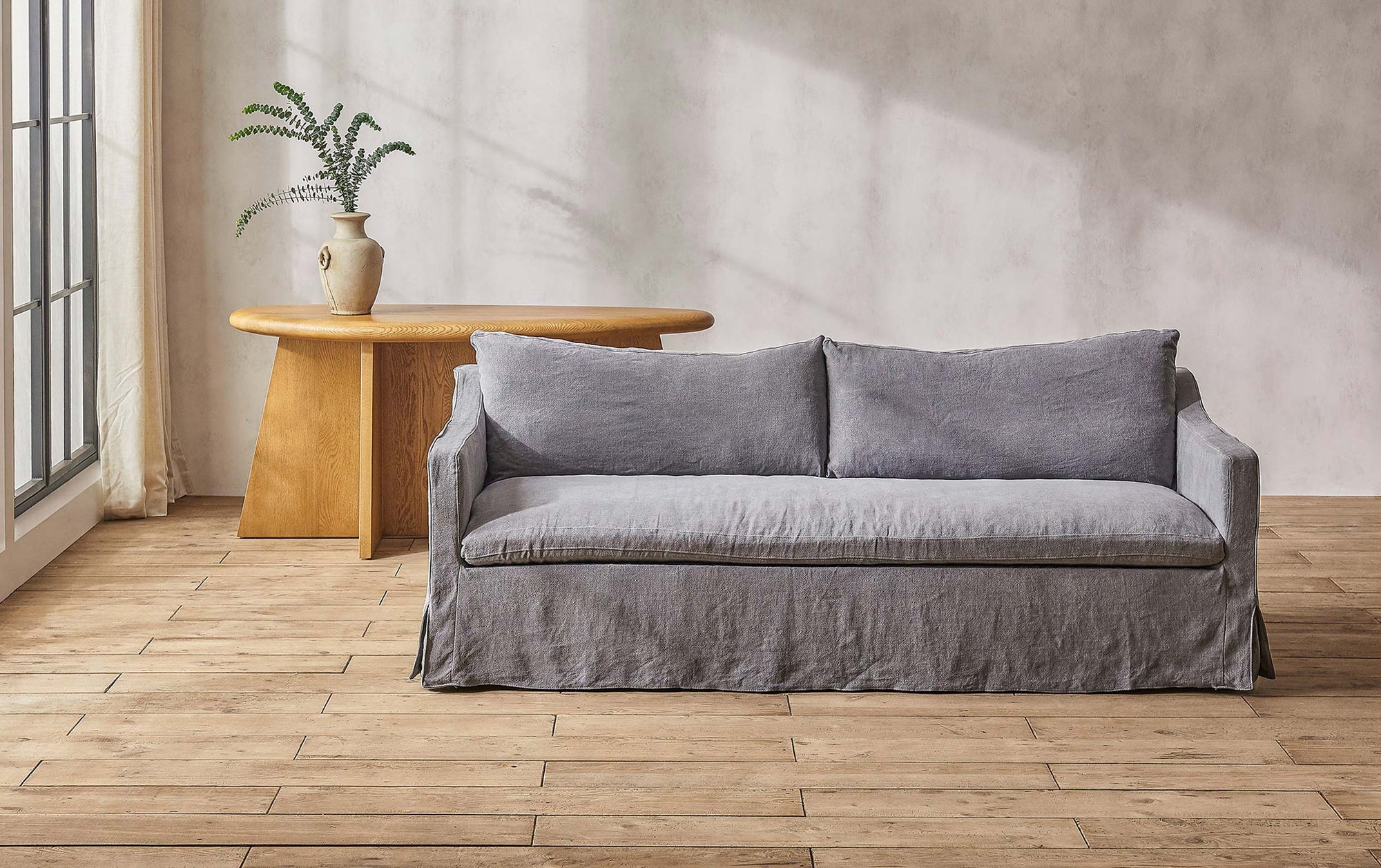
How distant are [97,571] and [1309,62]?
4.44 meters

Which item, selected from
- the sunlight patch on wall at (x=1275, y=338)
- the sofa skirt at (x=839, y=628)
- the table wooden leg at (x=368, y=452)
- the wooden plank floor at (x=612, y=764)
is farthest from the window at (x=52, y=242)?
the sunlight patch on wall at (x=1275, y=338)

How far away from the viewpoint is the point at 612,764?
2.59m

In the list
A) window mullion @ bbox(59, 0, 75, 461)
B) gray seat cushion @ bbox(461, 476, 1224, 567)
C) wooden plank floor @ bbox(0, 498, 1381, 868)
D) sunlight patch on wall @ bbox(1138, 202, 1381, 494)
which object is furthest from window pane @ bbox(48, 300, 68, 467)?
sunlight patch on wall @ bbox(1138, 202, 1381, 494)

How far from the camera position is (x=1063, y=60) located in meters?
4.80

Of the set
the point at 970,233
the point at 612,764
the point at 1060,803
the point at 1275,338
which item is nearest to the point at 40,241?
the point at 612,764

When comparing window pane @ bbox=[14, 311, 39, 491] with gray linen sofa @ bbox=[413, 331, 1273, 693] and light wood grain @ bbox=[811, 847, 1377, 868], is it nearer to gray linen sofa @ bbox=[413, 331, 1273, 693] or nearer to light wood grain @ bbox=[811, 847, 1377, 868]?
gray linen sofa @ bbox=[413, 331, 1273, 693]

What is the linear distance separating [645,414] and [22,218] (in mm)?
1987

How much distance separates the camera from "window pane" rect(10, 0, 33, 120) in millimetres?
3795

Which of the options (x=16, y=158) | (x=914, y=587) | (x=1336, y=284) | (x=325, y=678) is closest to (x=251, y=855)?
(x=325, y=678)

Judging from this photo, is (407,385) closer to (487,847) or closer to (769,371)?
(769,371)

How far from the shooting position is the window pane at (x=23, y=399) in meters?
3.86

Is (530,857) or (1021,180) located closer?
(530,857)

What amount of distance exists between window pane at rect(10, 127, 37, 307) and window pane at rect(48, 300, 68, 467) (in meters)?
0.21

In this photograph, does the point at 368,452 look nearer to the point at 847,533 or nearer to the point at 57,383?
the point at 57,383
